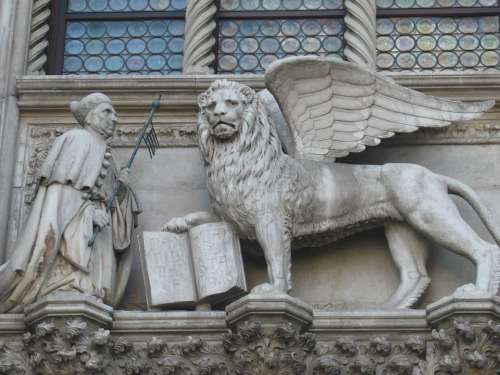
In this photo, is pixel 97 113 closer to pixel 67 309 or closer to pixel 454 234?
pixel 67 309

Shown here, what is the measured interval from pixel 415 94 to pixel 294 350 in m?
2.57

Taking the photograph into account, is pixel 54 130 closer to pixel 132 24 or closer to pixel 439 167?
pixel 132 24

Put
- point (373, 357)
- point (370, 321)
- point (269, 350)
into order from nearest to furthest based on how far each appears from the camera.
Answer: point (269, 350), point (373, 357), point (370, 321)

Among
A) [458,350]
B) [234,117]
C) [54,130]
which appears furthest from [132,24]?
[458,350]

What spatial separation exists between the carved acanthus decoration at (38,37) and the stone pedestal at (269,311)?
3.47m

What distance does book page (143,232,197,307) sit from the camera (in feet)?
41.7

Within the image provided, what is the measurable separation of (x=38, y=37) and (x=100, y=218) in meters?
2.48

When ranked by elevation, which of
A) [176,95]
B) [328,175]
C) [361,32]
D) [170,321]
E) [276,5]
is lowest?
[170,321]

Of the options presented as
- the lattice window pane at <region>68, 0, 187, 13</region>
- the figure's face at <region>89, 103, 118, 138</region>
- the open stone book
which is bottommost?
the open stone book

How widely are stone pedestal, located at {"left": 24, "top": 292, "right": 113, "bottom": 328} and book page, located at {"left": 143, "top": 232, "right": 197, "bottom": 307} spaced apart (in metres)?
0.58

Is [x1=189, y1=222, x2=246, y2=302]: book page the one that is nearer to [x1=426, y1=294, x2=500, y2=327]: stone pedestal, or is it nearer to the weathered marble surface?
the weathered marble surface

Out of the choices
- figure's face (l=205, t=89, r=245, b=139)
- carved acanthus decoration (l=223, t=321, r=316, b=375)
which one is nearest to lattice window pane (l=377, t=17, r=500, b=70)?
figure's face (l=205, t=89, r=245, b=139)

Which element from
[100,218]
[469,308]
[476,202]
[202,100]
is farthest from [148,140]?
[469,308]

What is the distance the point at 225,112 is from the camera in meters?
12.9
